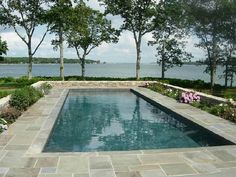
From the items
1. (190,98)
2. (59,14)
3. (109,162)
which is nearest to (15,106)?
(109,162)

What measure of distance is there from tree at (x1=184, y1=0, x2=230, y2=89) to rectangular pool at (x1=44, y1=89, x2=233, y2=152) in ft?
42.7

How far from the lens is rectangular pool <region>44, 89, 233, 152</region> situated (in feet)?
34.8

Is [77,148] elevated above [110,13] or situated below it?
below

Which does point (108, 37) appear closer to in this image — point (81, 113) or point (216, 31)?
point (216, 31)

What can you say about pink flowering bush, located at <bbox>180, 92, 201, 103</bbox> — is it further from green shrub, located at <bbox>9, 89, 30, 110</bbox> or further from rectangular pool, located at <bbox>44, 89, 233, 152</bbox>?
green shrub, located at <bbox>9, 89, 30, 110</bbox>

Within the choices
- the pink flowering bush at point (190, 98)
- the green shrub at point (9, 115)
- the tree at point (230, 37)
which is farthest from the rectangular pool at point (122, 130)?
the tree at point (230, 37)

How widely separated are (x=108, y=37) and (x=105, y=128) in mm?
25687

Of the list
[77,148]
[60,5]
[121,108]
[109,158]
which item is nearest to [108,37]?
[60,5]

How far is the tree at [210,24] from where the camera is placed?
94.9 feet

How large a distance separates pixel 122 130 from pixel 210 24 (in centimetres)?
2004

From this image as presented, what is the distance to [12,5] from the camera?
30641mm

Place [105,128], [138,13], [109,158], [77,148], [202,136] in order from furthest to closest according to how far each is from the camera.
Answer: [138,13]
[105,128]
[202,136]
[77,148]
[109,158]

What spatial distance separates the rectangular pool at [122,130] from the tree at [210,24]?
13018mm

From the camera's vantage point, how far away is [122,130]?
42.6 feet
